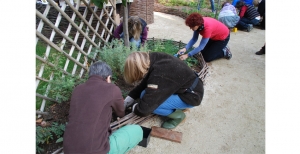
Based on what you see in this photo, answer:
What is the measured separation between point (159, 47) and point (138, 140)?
184 centimetres

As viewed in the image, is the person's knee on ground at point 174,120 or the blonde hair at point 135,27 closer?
the person's knee on ground at point 174,120

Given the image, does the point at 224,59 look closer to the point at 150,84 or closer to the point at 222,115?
the point at 222,115

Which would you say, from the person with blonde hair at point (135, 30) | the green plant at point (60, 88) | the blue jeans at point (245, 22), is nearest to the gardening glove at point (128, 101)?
the green plant at point (60, 88)

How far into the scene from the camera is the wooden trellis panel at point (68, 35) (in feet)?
7.13

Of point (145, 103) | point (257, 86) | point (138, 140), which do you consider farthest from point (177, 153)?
point (257, 86)

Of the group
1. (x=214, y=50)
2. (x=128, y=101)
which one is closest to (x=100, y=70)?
(x=128, y=101)

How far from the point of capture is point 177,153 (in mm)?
2014

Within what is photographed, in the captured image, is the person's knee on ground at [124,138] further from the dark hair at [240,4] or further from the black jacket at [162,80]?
the dark hair at [240,4]

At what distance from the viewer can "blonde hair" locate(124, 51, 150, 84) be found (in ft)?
6.06

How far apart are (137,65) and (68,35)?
1.37 meters

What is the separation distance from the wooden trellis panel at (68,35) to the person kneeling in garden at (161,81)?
3.06 ft

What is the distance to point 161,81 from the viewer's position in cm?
188

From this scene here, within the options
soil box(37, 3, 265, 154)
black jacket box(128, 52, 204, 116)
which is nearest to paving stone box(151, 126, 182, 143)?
soil box(37, 3, 265, 154)

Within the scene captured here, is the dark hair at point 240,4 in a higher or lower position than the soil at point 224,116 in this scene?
higher
